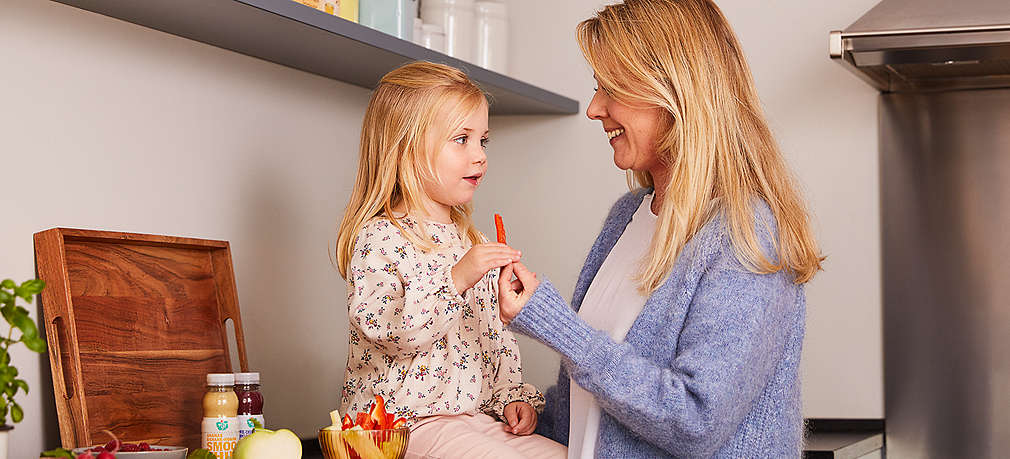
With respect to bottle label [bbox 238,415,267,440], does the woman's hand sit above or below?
above

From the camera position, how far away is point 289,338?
182cm

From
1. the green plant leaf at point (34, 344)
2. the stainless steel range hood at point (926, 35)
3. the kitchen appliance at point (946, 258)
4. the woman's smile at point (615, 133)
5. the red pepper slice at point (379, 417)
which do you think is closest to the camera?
the green plant leaf at point (34, 344)

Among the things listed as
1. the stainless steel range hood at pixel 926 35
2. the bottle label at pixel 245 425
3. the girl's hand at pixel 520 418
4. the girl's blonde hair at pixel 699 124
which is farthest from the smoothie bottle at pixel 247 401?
the stainless steel range hood at pixel 926 35

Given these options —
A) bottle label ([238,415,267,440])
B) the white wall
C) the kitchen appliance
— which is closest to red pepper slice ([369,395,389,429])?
bottle label ([238,415,267,440])

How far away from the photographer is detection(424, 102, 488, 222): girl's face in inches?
59.2

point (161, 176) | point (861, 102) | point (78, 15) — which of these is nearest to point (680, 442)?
point (161, 176)

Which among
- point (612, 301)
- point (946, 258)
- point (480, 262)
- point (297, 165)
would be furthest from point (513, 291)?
point (946, 258)

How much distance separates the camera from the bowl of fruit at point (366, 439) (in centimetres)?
119

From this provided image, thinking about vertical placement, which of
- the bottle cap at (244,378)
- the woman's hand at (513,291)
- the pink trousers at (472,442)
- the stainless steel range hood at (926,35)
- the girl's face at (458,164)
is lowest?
the pink trousers at (472,442)

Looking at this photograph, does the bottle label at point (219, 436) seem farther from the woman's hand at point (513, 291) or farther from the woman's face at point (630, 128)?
the woman's face at point (630, 128)

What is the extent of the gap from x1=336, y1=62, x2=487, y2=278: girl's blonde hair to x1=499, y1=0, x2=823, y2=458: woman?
0.25 m

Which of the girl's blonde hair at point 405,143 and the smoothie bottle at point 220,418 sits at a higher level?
the girl's blonde hair at point 405,143

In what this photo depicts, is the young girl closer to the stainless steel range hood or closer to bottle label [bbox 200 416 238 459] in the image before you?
bottle label [bbox 200 416 238 459]

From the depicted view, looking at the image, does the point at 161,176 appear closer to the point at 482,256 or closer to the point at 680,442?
the point at 482,256
